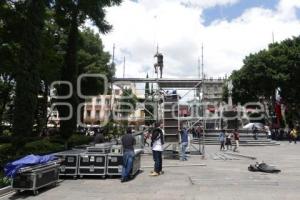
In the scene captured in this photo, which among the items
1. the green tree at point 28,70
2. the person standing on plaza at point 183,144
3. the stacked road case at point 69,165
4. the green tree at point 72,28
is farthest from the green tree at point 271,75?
the stacked road case at point 69,165

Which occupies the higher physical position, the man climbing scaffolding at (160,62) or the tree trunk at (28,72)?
the man climbing scaffolding at (160,62)

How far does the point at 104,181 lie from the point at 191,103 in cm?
1354

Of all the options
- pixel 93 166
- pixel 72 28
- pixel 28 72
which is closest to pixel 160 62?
pixel 72 28

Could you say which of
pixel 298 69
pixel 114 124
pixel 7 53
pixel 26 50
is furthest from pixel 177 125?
pixel 298 69

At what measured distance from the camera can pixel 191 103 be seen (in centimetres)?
2705

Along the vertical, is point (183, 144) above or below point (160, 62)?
below

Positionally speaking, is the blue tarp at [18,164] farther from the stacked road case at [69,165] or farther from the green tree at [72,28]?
the green tree at [72,28]

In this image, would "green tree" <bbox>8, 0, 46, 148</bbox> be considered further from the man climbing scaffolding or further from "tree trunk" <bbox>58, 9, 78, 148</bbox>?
the man climbing scaffolding

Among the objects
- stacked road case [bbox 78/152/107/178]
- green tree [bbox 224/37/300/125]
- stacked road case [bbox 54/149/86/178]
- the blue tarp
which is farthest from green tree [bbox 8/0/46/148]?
green tree [bbox 224/37/300/125]

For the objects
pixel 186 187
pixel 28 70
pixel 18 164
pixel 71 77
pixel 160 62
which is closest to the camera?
pixel 18 164

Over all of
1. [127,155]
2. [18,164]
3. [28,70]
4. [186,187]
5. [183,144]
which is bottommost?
[186,187]

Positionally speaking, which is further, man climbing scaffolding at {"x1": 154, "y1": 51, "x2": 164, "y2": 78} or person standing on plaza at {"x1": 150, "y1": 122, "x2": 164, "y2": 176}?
man climbing scaffolding at {"x1": 154, "y1": 51, "x2": 164, "y2": 78}

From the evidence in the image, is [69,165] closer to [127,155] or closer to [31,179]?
[127,155]

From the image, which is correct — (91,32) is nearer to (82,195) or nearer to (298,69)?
(298,69)
